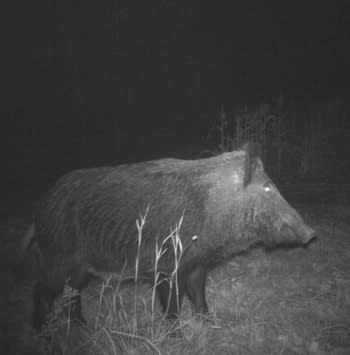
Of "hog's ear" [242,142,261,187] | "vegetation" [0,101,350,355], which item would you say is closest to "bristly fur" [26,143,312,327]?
"hog's ear" [242,142,261,187]

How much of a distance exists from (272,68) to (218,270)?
2898 centimetres

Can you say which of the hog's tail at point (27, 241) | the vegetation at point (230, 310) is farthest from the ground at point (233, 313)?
the hog's tail at point (27, 241)

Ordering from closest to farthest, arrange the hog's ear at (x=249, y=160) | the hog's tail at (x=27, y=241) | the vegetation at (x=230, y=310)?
the vegetation at (x=230, y=310), the hog's ear at (x=249, y=160), the hog's tail at (x=27, y=241)

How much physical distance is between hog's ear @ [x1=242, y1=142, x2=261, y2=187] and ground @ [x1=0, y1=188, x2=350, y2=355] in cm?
96

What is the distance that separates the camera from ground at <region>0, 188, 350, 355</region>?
2.57 meters

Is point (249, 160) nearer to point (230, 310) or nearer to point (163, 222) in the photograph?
point (163, 222)

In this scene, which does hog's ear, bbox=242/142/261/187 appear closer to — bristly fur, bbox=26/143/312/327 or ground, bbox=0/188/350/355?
bristly fur, bbox=26/143/312/327

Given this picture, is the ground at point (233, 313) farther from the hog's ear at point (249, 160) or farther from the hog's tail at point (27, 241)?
the hog's ear at point (249, 160)

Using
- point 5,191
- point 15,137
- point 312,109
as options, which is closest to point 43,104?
point 15,137

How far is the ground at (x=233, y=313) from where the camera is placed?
2572 mm

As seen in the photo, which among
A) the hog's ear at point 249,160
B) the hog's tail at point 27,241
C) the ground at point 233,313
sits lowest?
the ground at point 233,313

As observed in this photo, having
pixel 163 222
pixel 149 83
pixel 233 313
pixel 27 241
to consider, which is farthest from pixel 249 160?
pixel 149 83

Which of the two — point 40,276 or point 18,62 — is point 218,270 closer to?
point 40,276

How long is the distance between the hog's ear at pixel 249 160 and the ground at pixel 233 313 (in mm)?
958
